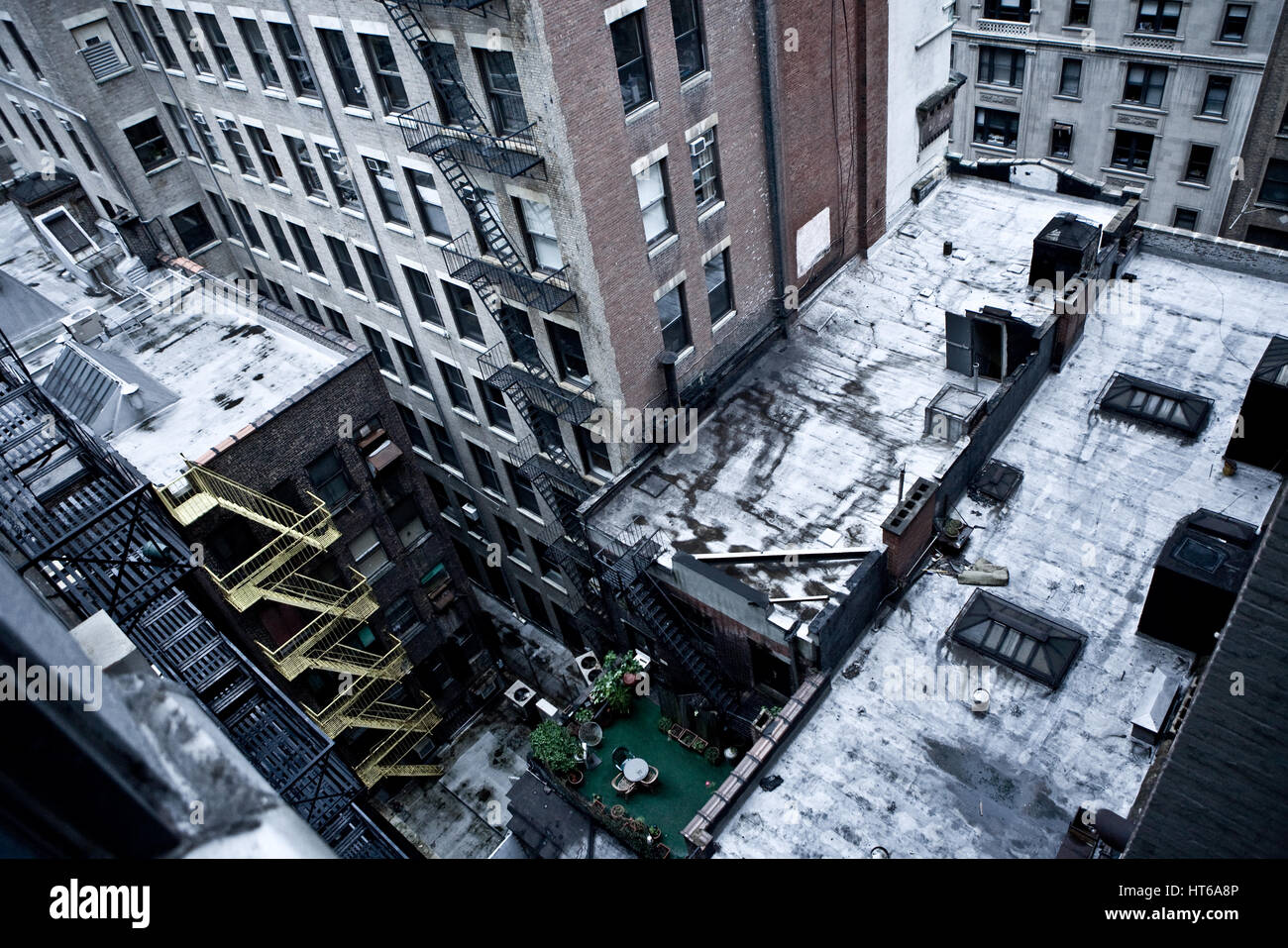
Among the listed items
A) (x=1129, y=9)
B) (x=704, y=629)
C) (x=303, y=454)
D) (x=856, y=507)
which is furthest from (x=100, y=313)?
(x=1129, y=9)

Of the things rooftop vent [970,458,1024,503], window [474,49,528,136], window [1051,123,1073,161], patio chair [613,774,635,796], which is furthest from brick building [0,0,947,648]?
window [1051,123,1073,161]

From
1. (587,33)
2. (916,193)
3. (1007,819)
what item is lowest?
(1007,819)

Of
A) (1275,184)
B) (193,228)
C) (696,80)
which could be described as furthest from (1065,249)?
(193,228)

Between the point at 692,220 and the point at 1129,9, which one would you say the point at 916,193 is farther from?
the point at 1129,9

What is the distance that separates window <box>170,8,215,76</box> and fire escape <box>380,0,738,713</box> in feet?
43.0

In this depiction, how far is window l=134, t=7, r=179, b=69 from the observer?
114 ft

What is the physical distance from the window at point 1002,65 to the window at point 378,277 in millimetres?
A: 39314

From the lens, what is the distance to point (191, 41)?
33406 mm

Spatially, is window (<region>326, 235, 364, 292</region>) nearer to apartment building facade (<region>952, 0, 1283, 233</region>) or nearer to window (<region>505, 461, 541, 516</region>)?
window (<region>505, 461, 541, 516</region>)

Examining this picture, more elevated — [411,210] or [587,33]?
[587,33]

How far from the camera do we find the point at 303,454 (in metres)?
27.5

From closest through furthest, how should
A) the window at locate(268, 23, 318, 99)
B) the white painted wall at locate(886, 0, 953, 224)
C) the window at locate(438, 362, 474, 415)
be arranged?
the window at locate(268, 23, 318, 99) < the white painted wall at locate(886, 0, 953, 224) < the window at locate(438, 362, 474, 415)

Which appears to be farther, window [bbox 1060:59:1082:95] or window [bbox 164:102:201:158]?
window [bbox 1060:59:1082:95]

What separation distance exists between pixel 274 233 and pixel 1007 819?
36876 mm
